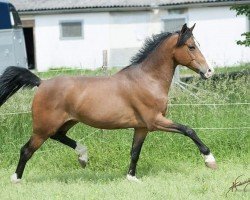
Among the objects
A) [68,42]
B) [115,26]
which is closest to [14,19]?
[115,26]

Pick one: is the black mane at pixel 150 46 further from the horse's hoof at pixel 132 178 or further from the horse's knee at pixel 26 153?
the horse's knee at pixel 26 153

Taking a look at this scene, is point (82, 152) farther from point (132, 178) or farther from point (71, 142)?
point (132, 178)

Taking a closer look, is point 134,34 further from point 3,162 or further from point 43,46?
point 3,162

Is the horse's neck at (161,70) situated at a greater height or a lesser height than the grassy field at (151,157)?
greater

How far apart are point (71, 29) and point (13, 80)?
58.0 feet

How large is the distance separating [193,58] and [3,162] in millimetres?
3241

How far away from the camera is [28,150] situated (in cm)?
776

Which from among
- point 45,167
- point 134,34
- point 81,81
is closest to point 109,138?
point 45,167

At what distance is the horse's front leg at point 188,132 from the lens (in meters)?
7.43

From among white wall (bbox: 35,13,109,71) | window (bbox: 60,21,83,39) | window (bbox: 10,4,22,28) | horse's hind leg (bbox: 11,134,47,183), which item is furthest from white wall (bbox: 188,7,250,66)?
horse's hind leg (bbox: 11,134,47,183)

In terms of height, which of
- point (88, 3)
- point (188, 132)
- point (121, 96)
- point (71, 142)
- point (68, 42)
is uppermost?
point (121, 96)

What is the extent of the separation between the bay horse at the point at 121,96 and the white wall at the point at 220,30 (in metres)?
16.4

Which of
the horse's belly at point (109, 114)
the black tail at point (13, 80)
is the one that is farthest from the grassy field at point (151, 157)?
the black tail at point (13, 80)

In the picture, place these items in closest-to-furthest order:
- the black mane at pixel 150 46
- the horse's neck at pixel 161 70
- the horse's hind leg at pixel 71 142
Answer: the horse's neck at pixel 161 70, the black mane at pixel 150 46, the horse's hind leg at pixel 71 142
